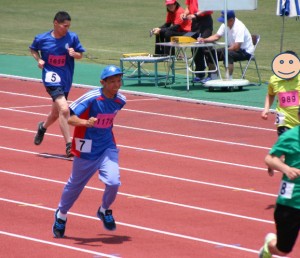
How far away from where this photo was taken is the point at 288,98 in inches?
492

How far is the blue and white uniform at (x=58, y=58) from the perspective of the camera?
15539 millimetres

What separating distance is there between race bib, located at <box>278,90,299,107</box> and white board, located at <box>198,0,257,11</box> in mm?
9553

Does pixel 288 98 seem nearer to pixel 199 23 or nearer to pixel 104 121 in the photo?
pixel 104 121

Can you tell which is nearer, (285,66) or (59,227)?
(59,227)

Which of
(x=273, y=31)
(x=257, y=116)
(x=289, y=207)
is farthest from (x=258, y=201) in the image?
(x=273, y=31)

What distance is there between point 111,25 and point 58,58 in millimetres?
19135

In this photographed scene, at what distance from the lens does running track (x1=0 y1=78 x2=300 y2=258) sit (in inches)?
418

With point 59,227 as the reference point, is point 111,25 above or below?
below

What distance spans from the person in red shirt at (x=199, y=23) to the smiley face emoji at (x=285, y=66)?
1055cm

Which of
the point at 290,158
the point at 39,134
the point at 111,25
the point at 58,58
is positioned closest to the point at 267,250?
the point at 290,158

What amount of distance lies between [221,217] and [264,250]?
2572 millimetres

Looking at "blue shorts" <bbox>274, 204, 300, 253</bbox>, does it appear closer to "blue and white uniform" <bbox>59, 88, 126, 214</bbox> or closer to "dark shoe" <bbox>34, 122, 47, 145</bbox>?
"blue and white uniform" <bbox>59, 88, 126, 214</bbox>

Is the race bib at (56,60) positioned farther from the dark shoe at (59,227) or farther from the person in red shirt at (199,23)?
the person in red shirt at (199,23)

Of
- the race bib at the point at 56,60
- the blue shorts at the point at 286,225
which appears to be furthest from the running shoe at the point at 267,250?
the race bib at the point at 56,60
